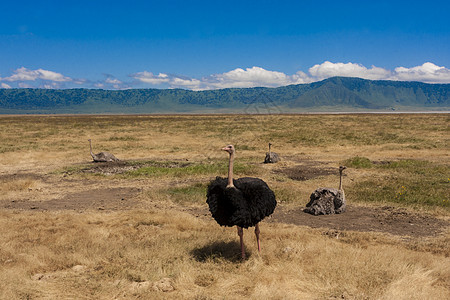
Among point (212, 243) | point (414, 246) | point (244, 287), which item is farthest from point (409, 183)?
point (244, 287)

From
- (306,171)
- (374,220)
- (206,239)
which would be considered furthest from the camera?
(306,171)

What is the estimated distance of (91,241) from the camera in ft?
27.3

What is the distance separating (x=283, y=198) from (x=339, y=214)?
2221 mm

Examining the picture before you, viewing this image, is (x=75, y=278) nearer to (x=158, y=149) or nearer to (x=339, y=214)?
(x=339, y=214)

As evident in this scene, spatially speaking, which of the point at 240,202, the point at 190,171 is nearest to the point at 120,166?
the point at 190,171

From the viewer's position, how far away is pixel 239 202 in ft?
22.6

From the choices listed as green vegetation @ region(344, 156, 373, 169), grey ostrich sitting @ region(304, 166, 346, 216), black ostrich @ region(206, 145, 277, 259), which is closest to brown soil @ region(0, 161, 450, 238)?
grey ostrich sitting @ region(304, 166, 346, 216)

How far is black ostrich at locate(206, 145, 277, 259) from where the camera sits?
22.6 feet

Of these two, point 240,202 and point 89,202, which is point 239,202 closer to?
point 240,202

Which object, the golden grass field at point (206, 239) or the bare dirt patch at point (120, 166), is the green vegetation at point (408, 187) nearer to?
the golden grass field at point (206, 239)

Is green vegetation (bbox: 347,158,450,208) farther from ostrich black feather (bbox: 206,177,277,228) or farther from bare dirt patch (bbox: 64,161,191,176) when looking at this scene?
bare dirt patch (bbox: 64,161,191,176)

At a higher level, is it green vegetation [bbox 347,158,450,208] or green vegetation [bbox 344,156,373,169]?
green vegetation [bbox 344,156,373,169]

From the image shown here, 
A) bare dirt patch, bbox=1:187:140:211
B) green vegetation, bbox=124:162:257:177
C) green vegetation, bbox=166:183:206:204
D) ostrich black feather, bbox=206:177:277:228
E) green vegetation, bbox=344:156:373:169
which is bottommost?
bare dirt patch, bbox=1:187:140:211

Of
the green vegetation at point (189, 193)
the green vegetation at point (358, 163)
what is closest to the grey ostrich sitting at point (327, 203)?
the green vegetation at point (189, 193)
